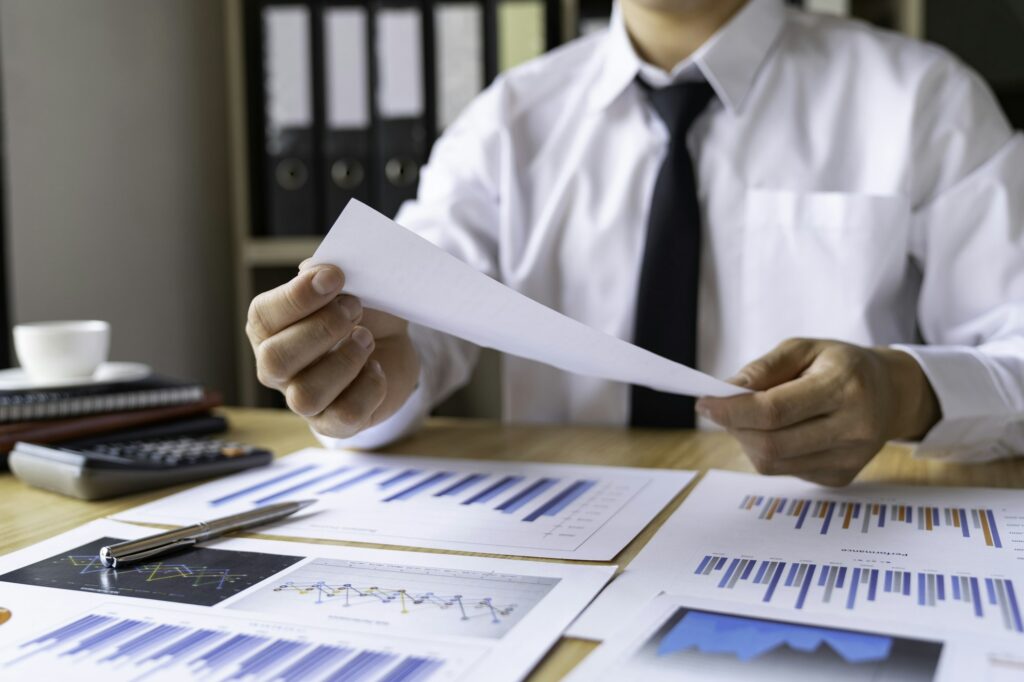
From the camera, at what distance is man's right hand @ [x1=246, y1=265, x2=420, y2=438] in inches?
22.9

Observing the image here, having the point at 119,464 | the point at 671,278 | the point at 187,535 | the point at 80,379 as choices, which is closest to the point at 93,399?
the point at 80,379

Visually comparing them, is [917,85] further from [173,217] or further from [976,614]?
[173,217]

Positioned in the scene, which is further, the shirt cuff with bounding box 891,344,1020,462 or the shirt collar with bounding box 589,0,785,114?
the shirt collar with bounding box 589,0,785,114

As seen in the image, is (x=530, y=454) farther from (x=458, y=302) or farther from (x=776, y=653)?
(x=776, y=653)

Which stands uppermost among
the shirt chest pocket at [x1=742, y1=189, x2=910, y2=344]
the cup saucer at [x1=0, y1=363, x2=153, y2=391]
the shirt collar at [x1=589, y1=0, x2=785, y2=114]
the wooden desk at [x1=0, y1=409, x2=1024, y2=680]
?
the shirt collar at [x1=589, y1=0, x2=785, y2=114]

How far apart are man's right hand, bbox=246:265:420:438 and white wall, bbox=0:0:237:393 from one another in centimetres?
89

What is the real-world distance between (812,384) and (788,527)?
0.13m

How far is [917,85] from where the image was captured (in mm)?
1038

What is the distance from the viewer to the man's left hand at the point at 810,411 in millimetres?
671

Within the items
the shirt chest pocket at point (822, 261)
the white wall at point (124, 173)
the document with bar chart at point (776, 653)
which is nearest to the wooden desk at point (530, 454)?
the document with bar chart at point (776, 653)

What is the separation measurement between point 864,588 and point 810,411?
0.22 meters

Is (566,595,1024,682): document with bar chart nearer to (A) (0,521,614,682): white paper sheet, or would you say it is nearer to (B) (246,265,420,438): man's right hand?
(A) (0,521,614,682): white paper sheet

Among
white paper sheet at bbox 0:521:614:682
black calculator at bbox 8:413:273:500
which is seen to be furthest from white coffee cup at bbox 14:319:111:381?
white paper sheet at bbox 0:521:614:682

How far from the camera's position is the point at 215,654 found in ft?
1.36
